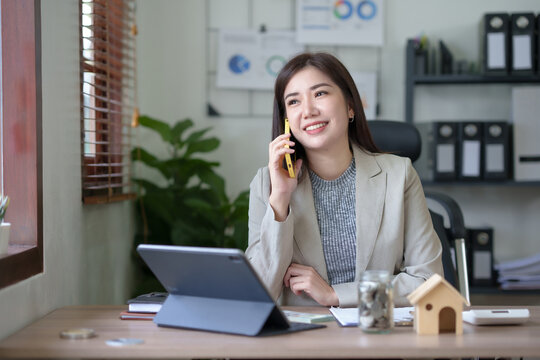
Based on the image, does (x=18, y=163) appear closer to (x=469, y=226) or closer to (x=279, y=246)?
(x=279, y=246)

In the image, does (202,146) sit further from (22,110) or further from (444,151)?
(22,110)

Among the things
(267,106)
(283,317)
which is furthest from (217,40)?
(283,317)

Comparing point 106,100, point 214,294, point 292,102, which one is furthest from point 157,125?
point 214,294

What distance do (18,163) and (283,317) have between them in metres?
0.79

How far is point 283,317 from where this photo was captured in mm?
1304

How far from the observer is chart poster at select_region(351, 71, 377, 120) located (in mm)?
3279

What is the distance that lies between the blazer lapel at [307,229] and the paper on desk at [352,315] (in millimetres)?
218

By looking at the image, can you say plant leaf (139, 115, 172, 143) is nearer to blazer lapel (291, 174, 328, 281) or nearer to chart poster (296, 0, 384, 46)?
chart poster (296, 0, 384, 46)

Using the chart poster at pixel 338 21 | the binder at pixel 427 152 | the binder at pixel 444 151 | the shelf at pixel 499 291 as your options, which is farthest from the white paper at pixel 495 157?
the chart poster at pixel 338 21

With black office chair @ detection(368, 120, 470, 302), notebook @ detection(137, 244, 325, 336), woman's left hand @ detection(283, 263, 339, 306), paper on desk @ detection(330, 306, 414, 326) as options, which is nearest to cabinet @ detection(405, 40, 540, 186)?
black office chair @ detection(368, 120, 470, 302)

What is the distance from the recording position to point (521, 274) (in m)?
3.03

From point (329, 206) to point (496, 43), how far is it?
163 cm

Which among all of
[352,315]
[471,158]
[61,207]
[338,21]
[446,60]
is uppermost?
[338,21]

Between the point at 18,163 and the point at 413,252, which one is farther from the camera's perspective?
the point at 413,252
